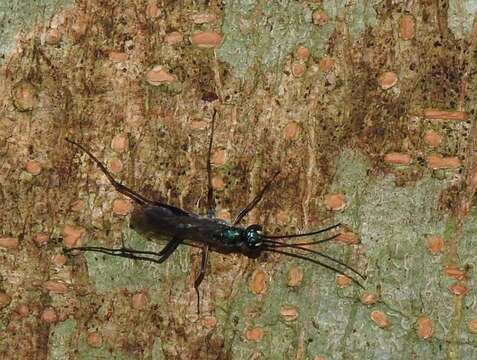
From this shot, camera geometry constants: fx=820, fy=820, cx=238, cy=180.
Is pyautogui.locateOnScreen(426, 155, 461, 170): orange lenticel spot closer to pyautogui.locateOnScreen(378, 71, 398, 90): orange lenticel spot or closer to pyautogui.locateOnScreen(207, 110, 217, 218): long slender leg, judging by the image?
pyautogui.locateOnScreen(378, 71, 398, 90): orange lenticel spot

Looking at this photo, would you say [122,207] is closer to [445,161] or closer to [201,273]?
[201,273]

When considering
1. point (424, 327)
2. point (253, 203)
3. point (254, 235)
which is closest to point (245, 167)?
point (253, 203)

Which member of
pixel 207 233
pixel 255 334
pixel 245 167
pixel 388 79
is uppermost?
pixel 388 79

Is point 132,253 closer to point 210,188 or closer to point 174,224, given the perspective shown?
point 174,224

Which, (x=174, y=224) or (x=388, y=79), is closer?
(x=388, y=79)

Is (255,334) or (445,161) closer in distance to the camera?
(445,161)

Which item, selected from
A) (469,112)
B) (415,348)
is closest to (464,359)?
(415,348)

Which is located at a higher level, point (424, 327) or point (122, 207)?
point (122, 207)

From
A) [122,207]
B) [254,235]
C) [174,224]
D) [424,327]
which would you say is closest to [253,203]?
[254,235]

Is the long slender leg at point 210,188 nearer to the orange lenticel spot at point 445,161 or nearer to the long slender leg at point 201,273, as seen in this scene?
the long slender leg at point 201,273
